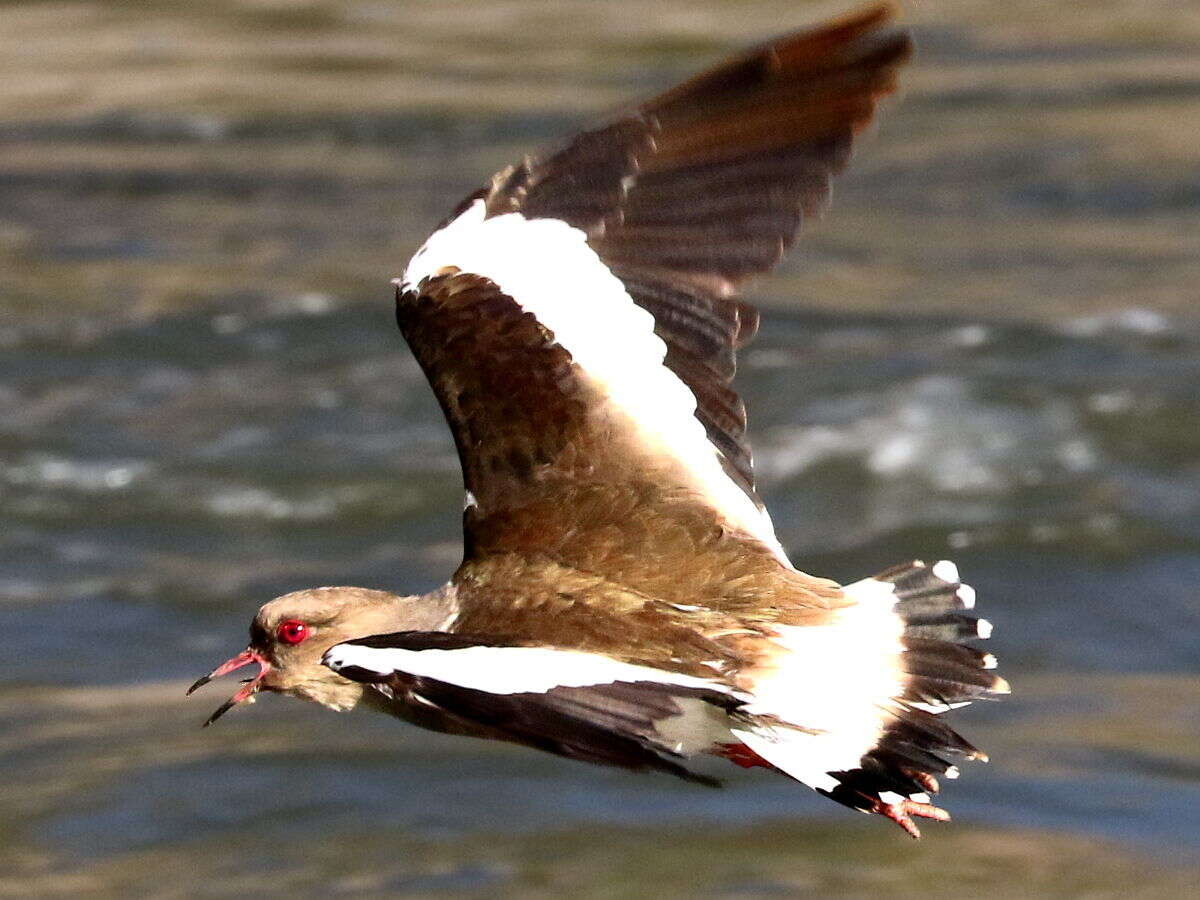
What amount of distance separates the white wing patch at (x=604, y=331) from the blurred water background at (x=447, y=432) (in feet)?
10.1

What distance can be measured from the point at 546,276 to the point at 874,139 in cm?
1159

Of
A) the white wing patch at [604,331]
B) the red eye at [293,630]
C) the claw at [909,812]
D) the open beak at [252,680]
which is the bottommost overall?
the claw at [909,812]

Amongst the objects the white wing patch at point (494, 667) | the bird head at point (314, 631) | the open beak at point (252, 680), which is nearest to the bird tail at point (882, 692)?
the white wing patch at point (494, 667)

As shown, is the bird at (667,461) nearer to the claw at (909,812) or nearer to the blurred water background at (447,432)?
the claw at (909,812)

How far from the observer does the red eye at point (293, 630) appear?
616 cm

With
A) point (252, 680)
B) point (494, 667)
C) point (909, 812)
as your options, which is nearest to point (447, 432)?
point (252, 680)

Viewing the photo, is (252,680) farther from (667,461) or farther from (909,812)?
(909,812)

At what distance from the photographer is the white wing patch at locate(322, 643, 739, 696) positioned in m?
4.73

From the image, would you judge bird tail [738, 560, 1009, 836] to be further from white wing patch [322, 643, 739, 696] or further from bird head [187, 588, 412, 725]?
bird head [187, 588, 412, 725]

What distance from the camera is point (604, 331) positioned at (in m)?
6.14

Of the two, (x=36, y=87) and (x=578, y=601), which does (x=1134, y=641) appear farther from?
(x=36, y=87)

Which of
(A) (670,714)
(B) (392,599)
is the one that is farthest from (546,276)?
(A) (670,714)

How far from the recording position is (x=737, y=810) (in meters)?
9.40

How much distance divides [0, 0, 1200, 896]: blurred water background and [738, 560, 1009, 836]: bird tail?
327 cm
